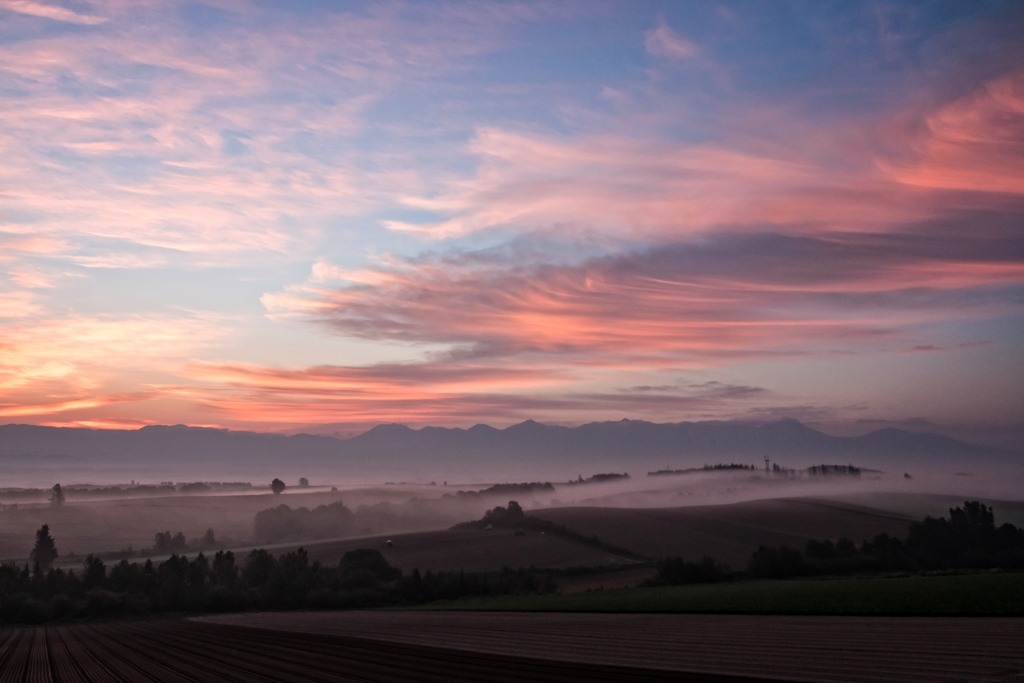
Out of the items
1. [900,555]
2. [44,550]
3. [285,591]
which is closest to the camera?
[285,591]

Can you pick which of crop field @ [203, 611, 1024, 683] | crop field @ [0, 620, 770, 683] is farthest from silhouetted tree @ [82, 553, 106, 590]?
crop field @ [203, 611, 1024, 683]

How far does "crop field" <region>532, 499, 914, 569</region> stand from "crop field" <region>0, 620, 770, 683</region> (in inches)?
2985

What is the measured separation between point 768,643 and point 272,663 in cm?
2089

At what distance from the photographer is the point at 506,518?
534 feet

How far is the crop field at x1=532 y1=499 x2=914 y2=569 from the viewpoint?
122625 millimetres

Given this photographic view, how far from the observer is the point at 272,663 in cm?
3256

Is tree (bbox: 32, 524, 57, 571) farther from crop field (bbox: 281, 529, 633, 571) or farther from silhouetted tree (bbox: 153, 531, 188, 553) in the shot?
crop field (bbox: 281, 529, 633, 571)

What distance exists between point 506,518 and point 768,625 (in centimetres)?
12827

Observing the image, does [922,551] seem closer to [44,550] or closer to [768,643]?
[768,643]

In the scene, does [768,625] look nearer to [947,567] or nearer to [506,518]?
[947,567]

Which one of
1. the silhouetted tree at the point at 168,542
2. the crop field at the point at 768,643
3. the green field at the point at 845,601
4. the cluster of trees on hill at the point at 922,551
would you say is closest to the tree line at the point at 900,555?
the cluster of trees on hill at the point at 922,551

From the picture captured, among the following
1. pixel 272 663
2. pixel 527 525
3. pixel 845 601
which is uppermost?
pixel 272 663

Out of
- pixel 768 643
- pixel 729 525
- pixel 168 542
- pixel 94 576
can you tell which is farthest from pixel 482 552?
pixel 168 542

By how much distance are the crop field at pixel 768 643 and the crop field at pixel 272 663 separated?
1.58 m
